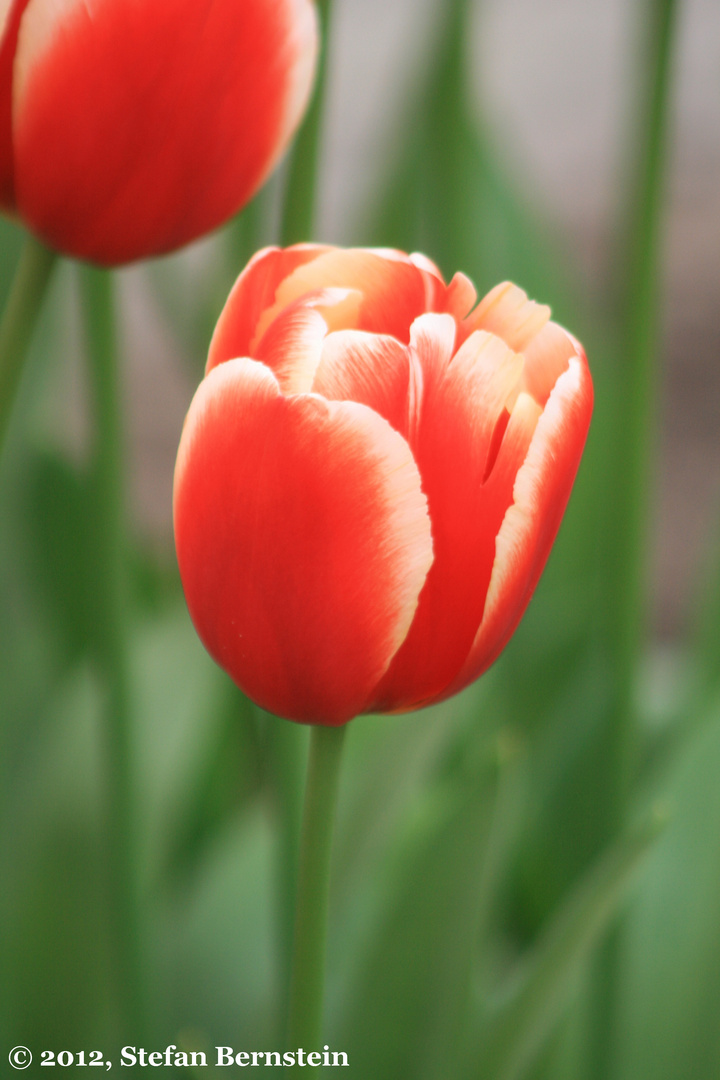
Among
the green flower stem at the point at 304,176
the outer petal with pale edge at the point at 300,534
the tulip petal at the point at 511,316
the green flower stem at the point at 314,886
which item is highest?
the green flower stem at the point at 304,176

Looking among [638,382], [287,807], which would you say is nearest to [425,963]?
[287,807]

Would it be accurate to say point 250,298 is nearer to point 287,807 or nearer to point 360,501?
point 360,501

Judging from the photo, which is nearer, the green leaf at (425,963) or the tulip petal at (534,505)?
the tulip petal at (534,505)

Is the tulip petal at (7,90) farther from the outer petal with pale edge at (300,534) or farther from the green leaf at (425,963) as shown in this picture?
the green leaf at (425,963)

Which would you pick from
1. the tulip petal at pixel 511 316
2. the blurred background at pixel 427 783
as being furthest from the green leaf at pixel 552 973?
the tulip petal at pixel 511 316

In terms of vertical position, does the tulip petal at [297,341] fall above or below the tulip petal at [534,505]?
above

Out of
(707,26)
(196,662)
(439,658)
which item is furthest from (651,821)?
(707,26)

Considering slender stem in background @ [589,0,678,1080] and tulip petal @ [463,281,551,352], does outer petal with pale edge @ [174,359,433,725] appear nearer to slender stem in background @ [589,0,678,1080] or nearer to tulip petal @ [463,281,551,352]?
tulip petal @ [463,281,551,352]
